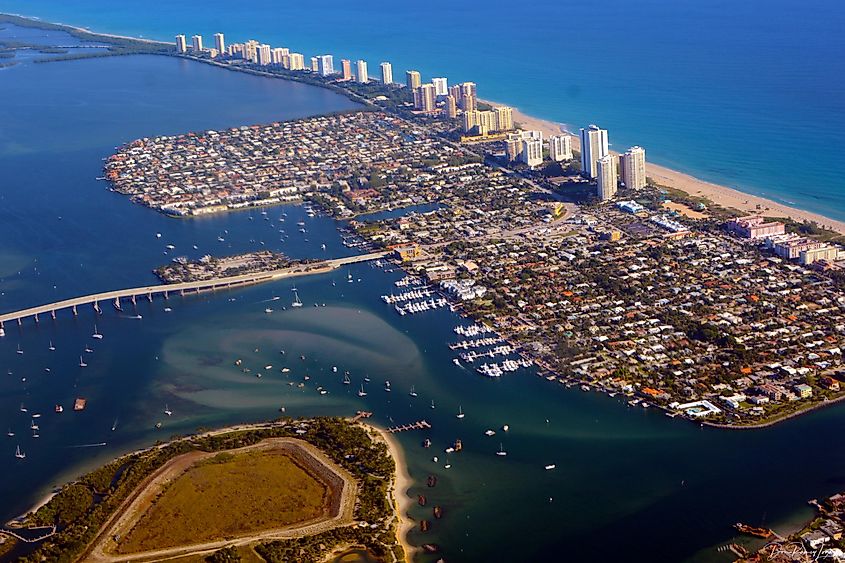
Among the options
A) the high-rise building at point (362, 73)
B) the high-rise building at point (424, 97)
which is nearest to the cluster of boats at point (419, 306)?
the high-rise building at point (424, 97)

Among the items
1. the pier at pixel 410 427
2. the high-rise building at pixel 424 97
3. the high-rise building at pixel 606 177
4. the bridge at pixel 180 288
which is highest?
the high-rise building at pixel 424 97

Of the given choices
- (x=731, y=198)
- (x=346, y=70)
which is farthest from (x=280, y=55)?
(x=731, y=198)

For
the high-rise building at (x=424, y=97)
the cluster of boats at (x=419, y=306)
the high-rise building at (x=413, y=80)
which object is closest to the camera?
the cluster of boats at (x=419, y=306)

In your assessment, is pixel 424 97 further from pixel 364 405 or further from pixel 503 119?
pixel 364 405

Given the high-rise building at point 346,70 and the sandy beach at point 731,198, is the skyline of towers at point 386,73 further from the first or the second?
the sandy beach at point 731,198

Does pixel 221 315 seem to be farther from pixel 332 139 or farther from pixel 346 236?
pixel 332 139

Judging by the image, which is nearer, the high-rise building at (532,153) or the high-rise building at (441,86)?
the high-rise building at (532,153)
